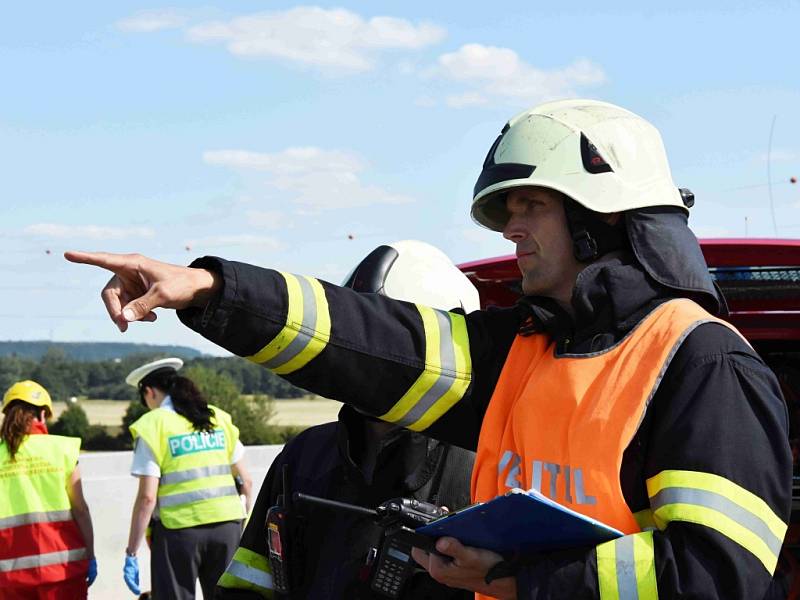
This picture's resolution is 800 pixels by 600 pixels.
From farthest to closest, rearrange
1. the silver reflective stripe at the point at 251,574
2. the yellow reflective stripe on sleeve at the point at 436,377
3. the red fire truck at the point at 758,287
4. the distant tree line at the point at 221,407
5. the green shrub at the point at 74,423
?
the green shrub at the point at 74,423 → the distant tree line at the point at 221,407 → the red fire truck at the point at 758,287 → the silver reflective stripe at the point at 251,574 → the yellow reflective stripe on sleeve at the point at 436,377

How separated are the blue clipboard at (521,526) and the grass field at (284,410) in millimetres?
63801

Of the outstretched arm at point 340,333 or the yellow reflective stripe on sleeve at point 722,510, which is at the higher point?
the outstretched arm at point 340,333

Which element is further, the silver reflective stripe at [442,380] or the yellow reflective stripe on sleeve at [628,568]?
the silver reflective stripe at [442,380]

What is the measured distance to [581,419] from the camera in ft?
7.97

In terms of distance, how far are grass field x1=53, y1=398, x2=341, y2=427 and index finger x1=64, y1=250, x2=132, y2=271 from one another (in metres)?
63.7

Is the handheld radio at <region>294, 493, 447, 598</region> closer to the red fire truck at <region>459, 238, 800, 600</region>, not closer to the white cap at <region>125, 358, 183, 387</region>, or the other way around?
the red fire truck at <region>459, 238, 800, 600</region>

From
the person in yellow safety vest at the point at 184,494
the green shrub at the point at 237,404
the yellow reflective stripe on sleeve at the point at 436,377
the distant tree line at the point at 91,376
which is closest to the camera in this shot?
the yellow reflective stripe on sleeve at the point at 436,377

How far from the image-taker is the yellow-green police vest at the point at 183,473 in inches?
307

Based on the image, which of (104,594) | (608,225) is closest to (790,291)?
(608,225)

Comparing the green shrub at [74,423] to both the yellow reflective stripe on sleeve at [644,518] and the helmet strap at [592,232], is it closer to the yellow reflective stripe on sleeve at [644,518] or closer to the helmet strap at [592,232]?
the helmet strap at [592,232]

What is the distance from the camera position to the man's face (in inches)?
107

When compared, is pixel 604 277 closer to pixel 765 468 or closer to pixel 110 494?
pixel 765 468

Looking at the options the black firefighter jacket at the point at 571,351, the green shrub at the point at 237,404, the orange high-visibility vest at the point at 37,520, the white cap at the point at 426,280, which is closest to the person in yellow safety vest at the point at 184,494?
the orange high-visibility vest at the point at 37,520

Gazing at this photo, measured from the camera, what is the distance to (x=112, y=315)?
94.4 inches
